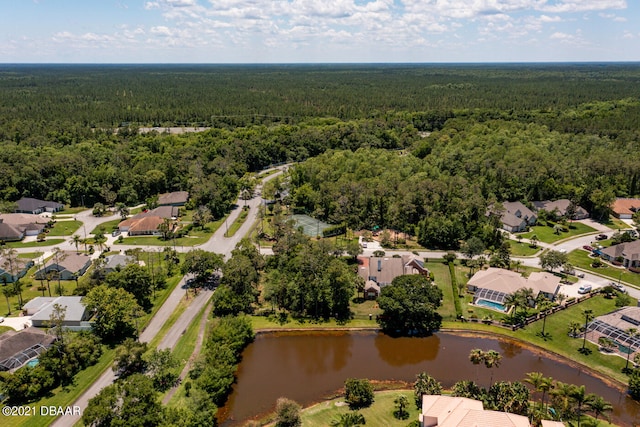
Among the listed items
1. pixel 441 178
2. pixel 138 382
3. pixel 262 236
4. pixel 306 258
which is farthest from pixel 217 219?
pixel 138 382

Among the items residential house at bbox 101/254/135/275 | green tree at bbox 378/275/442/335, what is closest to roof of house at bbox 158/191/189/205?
residential house at bbox 101/254/135/275

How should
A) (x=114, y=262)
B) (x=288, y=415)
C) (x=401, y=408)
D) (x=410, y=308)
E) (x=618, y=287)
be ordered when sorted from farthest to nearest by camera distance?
(x=114, y=262)
(x=618, y=287)
(x=410, y=308)
(x=401, y=408)
(x=288, y=415)

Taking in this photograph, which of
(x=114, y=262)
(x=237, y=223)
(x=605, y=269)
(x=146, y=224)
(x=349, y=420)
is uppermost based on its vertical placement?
(x=146, y=224)

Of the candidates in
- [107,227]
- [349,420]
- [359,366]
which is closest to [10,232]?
[107,227]

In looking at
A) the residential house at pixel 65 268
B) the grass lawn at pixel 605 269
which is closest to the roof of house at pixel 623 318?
Answer: the grass lawn at pixel 605 269

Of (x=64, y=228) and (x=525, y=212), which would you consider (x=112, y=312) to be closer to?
(x=64, y=228)

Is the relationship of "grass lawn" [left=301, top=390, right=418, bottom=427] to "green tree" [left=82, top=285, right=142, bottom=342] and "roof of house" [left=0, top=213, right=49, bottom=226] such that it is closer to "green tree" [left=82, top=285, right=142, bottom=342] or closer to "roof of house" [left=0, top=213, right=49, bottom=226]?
"green tree" [left=82, top=285, right=142, bottom=342]
